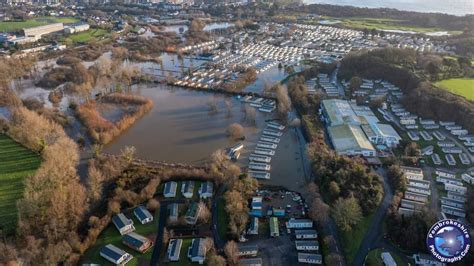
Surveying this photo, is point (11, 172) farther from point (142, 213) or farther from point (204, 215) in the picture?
point (204, 215)

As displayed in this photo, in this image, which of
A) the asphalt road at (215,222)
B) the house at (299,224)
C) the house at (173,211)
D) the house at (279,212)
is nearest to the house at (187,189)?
the house at (173,211)

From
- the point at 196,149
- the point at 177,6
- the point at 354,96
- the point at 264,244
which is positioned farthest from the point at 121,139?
the point at 177,6

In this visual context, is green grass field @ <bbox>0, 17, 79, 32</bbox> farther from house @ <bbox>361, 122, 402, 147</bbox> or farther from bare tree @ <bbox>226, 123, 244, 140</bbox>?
house @ <bbox>361, 122, 402, 147</bbox>

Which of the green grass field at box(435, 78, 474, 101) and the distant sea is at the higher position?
the distant sea

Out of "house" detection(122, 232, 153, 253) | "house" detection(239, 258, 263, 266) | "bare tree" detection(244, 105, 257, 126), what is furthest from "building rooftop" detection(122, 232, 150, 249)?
"bare tree" detection(244, 105, 257, 126)

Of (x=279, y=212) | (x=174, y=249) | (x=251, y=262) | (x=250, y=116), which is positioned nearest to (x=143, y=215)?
(x=174, y=249)
